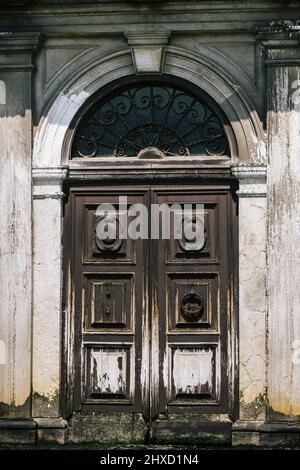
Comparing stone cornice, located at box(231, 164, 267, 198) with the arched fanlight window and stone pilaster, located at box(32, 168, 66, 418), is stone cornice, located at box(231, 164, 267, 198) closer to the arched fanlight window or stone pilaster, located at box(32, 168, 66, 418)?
the arched fanlight window

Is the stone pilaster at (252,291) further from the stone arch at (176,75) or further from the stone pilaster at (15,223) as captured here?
the stone pilaster at (15,223)

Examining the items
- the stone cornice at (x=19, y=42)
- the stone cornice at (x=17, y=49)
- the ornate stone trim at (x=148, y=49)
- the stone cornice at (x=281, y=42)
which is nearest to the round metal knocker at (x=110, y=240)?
the ornate stone trim at (x=148, y=49)

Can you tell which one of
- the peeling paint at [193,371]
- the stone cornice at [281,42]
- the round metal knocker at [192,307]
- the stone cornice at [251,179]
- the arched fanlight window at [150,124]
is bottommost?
the peeling paint at [193,371]

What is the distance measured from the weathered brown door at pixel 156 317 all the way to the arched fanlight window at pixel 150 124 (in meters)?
0.35

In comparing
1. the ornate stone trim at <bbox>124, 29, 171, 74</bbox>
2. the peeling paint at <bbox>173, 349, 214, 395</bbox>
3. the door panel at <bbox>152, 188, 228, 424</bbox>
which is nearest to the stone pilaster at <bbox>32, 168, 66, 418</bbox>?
the door panel at <bbox>152, 188, 228, 424</bbox>

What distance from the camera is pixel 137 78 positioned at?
875 cm

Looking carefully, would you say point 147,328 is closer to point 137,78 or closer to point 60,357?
point 60,357

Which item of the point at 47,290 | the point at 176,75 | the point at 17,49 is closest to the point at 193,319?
the point at 47,290

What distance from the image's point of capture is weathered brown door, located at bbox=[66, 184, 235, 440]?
28.4 feet

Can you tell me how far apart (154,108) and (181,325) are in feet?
6.56

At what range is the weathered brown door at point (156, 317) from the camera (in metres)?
8.65

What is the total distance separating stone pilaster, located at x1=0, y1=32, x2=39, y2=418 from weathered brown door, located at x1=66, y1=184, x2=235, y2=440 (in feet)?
1.46

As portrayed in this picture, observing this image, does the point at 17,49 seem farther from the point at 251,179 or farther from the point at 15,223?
the point at 251,179

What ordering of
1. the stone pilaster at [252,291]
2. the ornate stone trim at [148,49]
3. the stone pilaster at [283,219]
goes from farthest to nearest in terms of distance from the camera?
1. the ornate stone trim at [148,49]
2. the stone pilaster at [252,291]
3. the stone pilaster at [283,219]
